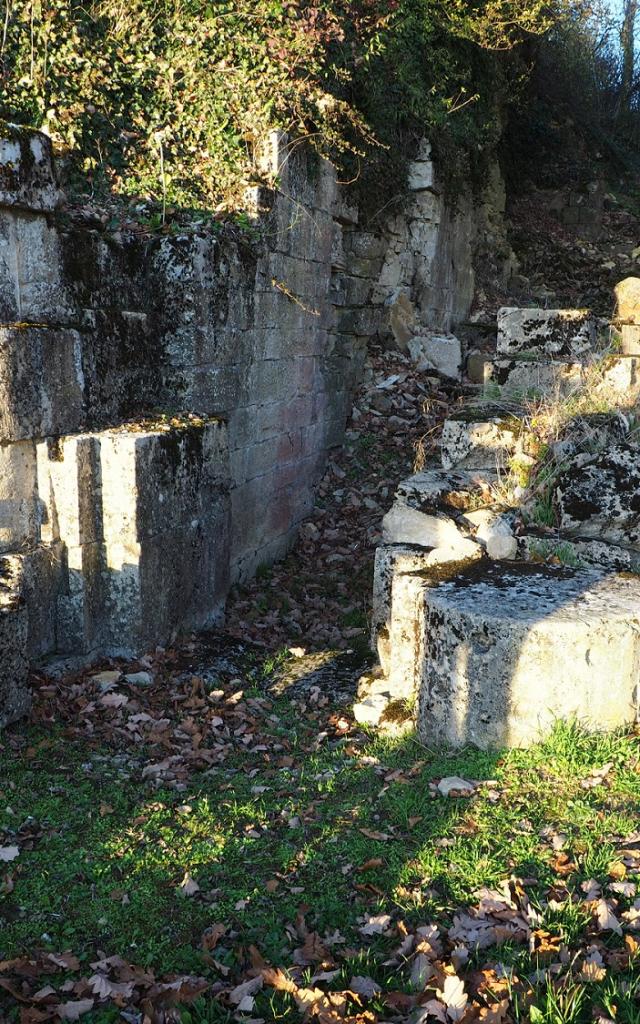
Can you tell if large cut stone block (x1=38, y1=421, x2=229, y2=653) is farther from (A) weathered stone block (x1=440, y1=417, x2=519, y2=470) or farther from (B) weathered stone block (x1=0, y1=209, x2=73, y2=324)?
(A) weathered stone block (x1=440, y1=417, x2=519, y2=470)

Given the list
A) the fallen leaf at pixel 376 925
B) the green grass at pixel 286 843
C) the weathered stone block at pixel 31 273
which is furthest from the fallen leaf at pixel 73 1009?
the weathered stone block at pixel 31 273

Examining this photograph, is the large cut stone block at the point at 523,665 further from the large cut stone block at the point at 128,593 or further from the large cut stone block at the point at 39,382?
the large cut stone block at the point at 39,382

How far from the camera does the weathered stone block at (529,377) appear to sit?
7.04 m

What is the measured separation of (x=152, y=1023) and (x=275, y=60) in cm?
699

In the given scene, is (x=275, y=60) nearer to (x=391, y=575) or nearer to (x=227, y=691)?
(x=391, y=575)

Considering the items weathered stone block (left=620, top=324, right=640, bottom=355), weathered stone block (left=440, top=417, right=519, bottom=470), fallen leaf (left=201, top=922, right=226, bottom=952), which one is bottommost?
fallen leaf (left=201, top=922, right=226, bottom=952)

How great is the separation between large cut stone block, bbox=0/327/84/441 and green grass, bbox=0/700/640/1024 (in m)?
1.67

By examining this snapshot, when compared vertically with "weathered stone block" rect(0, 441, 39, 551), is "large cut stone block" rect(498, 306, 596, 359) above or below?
above

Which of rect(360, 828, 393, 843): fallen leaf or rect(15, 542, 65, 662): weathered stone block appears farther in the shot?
rect(15, 542, 65, 662): weathered stone block

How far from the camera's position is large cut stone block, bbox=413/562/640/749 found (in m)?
3.94

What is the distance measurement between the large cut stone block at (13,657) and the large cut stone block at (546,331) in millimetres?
5291

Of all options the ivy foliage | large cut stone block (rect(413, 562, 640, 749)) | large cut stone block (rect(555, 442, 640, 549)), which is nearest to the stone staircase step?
large cut stone block (rect(555, 442, 640, 549))

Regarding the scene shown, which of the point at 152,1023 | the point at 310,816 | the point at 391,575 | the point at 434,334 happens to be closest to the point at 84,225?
the point at 391,575

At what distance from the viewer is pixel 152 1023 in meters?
2.55
